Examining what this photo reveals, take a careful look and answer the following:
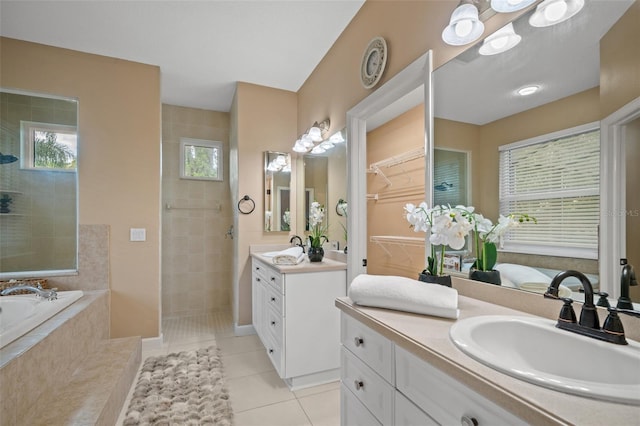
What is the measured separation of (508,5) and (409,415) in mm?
1433

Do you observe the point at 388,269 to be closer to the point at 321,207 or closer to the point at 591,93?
the point at 321,207

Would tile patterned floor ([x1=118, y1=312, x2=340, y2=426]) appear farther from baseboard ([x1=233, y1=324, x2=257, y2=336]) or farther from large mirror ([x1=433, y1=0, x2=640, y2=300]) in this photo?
large mirror ([x1=433, y1=0, x2=640, y2=300])

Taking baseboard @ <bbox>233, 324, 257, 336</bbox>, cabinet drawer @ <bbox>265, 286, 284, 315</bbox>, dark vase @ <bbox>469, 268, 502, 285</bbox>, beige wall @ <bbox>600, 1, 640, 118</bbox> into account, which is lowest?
baseboard @ <bbox>233, 324, 257, 336</bbox>

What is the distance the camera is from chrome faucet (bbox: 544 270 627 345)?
2.32 feet

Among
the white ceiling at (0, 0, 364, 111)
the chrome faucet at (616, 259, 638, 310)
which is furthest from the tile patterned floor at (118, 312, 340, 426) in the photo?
the white ceiling at (0, 0, 364, 111)

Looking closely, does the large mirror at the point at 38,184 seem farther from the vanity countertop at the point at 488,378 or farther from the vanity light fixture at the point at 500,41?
the vanity light fixture at the point at 500,41

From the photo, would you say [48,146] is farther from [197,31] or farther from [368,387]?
[368,387]

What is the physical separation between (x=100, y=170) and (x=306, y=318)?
231 cm

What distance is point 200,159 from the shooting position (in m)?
3.84

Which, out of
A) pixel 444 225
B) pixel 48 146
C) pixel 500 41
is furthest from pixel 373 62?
pixel 48 146

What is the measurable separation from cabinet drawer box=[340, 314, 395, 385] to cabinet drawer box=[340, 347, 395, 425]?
27 mm

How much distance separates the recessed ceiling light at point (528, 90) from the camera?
102cm

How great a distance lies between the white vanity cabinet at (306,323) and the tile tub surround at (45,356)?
4.26 ft

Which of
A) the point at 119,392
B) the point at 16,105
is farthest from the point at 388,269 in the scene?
the point at 16,105
